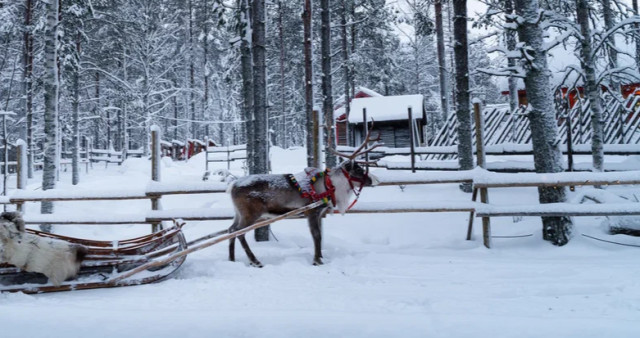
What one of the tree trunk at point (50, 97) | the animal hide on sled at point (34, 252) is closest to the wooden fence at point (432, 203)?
the animal hide on sled at point (34, 252)

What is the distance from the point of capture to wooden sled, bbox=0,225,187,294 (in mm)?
3664

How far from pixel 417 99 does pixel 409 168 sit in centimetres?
1260

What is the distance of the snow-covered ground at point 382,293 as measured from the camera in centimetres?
258

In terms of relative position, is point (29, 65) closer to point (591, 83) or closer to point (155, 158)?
point (155, 158)

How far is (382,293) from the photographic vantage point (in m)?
3.54

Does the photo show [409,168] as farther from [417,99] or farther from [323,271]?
[417,99]

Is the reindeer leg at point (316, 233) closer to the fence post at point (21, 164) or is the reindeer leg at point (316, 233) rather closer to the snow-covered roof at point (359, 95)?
the fence post at point (21, 164)

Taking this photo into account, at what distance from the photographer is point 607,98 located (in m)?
10.0

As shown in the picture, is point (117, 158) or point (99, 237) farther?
point (117, 158)

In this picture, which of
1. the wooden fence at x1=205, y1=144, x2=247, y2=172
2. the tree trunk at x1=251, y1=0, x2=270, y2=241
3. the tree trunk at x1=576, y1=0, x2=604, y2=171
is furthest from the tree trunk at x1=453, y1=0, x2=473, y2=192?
the wooden fence at x1=205, y1=144, x2=247, y2=172

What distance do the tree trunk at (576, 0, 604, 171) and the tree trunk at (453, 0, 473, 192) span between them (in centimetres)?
217

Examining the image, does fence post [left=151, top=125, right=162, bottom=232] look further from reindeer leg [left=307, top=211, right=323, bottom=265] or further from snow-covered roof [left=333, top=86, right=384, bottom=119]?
snow-covered roof [left=333, top=86, right=384, bottom=119]

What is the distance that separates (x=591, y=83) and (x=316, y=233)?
5881mm

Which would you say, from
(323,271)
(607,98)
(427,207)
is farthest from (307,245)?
(607,98)
